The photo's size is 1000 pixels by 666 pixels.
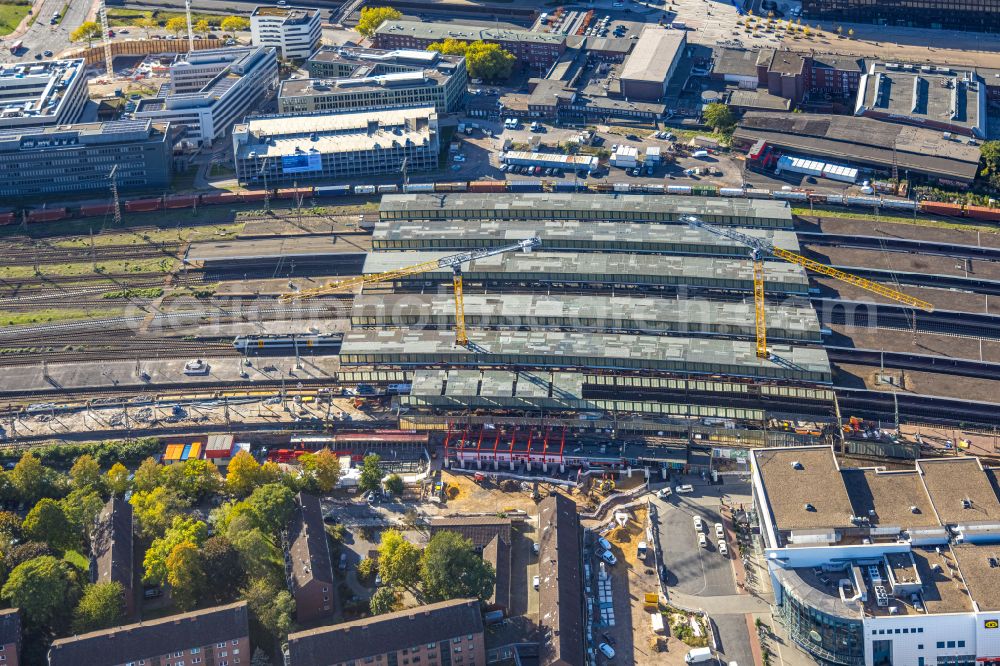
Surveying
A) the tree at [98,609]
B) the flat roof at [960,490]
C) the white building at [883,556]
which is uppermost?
the flat roof at [960,490]

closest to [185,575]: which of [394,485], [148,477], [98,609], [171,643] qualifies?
[98,609]

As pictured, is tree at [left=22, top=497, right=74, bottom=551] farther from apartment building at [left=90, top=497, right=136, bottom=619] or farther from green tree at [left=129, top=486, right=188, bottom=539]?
green tree at [left=129, top=486, right=188, bottom=539]

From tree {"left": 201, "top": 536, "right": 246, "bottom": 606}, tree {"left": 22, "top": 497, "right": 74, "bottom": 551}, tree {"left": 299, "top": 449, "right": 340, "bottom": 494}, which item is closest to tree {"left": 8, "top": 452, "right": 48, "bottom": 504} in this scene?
tree {"left": 22, "top": 497, "right": 74, "bottom": 551}

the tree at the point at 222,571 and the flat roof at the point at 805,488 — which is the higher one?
the flat roof at the point at 805,488

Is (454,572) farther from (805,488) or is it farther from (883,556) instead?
(883,556)

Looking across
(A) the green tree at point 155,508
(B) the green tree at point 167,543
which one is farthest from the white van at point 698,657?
(A) the green tree at point 155,508

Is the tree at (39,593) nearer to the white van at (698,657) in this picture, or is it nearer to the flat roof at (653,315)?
the flat roof at (653,315)
